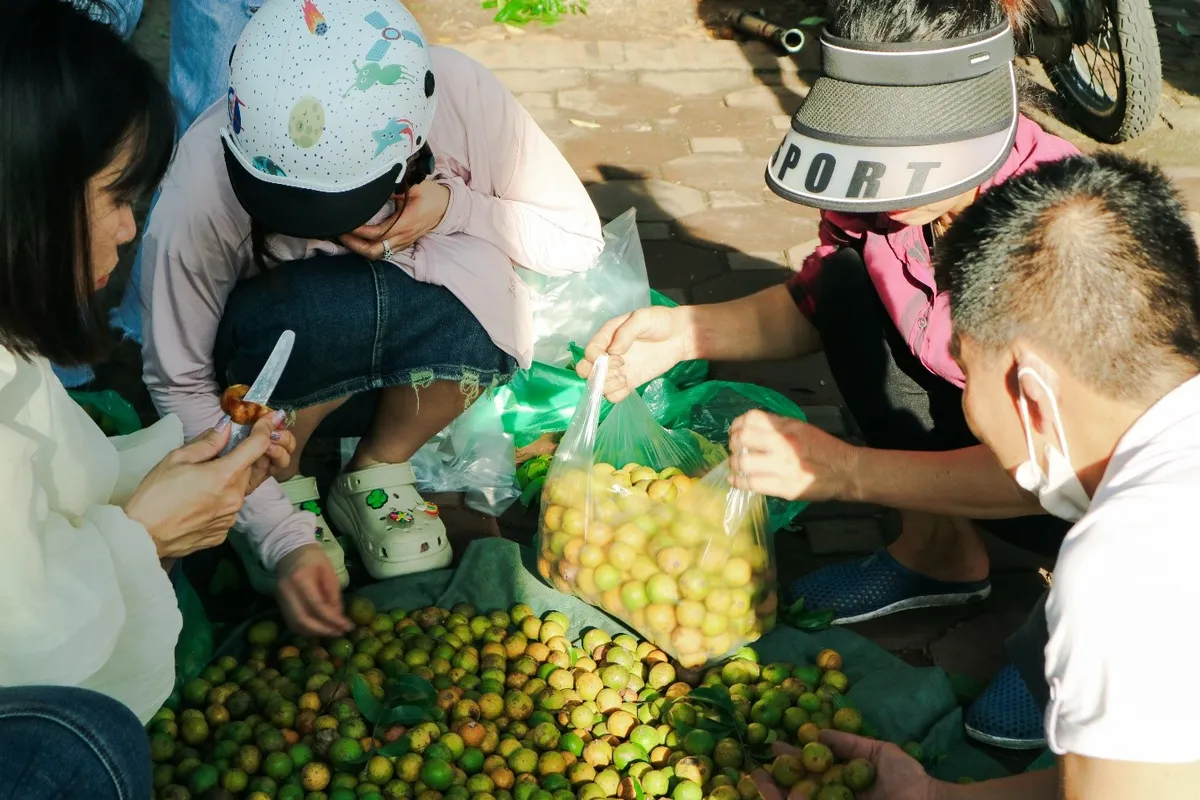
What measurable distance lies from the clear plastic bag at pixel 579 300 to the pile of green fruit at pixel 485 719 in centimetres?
80

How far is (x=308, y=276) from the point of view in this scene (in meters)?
2.41

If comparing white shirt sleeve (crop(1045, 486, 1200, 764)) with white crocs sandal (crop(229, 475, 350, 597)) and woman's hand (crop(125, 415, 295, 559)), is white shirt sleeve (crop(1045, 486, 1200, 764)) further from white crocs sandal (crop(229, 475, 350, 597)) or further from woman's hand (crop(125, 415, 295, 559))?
white crocs sandal (crop(229, 475, 350, 597))

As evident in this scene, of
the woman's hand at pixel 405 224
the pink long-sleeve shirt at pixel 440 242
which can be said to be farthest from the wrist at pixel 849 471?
the woman's hand at pixel 405 224

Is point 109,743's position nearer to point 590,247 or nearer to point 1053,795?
point 1053,795

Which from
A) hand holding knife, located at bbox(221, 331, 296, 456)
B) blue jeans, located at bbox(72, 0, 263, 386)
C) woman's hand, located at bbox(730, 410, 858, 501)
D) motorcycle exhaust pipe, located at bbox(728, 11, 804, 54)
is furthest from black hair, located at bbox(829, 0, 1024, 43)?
motorcycle exhaust pipe, located at bbox(728, 11, 804, 54)

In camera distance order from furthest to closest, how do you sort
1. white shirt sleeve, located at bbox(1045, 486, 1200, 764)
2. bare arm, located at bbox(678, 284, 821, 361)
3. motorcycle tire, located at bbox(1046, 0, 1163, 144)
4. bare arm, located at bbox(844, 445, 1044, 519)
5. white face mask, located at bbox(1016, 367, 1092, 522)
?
motorcycle tire, located at bbox(1046, 0, 1163, 144)
bare arm, located at bbox(678, 284, 821, 361)
bare arm, located at bbox(844, 445, 1044, 519)
white face mask, located at bbox(1016, 367, 1092, 522)
white shirt sleeve, located at bbox(1045, 486, 1200, 764)

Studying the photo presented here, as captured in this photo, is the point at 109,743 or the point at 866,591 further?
the point at 866,591

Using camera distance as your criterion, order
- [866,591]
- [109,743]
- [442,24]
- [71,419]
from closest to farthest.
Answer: [109,743] < [71,419] < [866,591] < [442,24]

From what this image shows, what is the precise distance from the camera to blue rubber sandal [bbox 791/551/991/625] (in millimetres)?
2566

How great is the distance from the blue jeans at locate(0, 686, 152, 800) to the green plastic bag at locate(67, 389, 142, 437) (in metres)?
0.91

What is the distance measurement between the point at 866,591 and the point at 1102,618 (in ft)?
4.15

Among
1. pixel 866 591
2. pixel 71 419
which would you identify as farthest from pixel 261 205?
pixel 866 591

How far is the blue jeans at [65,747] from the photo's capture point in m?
1.55

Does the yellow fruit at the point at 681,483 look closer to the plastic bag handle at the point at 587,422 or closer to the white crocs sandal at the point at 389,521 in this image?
the plastic bag handle at the point at 587,422
